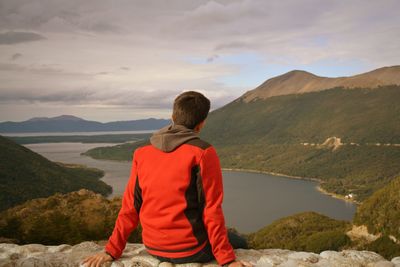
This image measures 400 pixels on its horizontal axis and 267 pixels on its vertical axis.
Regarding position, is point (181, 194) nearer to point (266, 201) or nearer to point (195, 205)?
point (195, 205)

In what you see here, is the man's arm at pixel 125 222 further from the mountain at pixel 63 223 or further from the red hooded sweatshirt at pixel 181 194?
the mountain at pixel 63 223

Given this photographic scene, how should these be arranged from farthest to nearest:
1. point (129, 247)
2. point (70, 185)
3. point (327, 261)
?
point (70, 185) → point (129, 247) → point (327, 261)

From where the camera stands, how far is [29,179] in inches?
3730

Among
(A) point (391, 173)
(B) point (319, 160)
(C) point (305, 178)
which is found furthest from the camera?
(B) point (319, 160)

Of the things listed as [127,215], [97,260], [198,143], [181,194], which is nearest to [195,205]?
[181,194]

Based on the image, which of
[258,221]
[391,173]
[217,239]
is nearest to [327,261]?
[217,239]

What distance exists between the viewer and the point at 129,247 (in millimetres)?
5328

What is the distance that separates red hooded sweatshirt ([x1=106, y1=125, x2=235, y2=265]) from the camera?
12.8ft

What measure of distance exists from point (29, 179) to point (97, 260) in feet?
325

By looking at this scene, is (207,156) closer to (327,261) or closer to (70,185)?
(327,261)

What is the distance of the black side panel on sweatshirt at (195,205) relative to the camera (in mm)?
3941

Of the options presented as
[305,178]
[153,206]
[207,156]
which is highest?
[207,156]

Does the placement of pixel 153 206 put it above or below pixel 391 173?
above

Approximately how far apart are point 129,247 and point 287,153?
7681 inches
